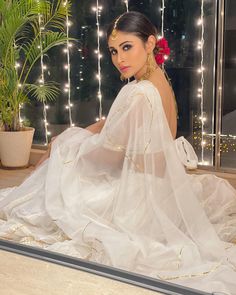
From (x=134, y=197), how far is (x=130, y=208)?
0.07 meters

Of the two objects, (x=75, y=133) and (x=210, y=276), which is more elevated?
(x=75, y=133)

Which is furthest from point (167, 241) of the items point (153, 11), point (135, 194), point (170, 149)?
point (153, 11)

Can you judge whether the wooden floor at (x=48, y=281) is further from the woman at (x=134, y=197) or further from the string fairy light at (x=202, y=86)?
the string fairy light at (x=202, y=86)

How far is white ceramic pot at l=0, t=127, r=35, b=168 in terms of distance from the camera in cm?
474

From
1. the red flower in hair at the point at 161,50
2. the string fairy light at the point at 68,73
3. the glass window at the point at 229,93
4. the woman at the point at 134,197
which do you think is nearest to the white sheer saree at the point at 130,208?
the woman at the point at 134,197

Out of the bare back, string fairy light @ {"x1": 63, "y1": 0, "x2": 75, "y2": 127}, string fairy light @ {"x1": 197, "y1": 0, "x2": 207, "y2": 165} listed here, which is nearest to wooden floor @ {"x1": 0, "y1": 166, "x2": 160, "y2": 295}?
the bare back

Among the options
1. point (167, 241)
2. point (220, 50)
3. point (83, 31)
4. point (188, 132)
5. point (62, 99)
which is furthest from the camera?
point (62, 99)

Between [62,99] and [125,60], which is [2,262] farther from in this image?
[62,99]

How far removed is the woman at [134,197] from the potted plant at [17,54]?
2080 mm

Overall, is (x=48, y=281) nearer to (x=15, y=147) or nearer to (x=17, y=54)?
(x=15, y=147)

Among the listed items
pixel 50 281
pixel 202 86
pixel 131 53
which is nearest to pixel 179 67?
pixel 202 86

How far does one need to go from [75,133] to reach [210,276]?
1261 mm

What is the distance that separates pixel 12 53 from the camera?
469 centimetres

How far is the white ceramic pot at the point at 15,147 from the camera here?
4.74 meters
